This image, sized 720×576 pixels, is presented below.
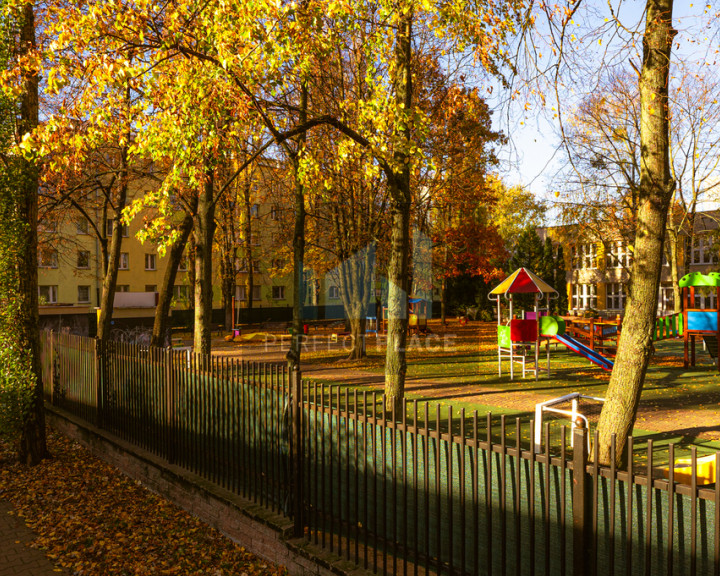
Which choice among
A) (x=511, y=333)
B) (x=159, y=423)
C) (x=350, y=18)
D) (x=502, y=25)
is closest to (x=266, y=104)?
(x=350, y=18)

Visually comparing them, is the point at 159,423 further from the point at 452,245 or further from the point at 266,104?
the point at 452,245

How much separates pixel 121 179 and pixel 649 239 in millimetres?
14791

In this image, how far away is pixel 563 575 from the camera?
360 cm

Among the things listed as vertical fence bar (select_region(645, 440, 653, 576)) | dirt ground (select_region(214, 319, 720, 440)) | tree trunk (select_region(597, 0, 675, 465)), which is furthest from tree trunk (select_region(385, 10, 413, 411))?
vertical fence bar (select_region(645, 440, 653, 576))

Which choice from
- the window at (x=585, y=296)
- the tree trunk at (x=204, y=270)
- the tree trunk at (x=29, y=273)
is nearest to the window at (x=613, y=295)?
the window at (x=585, y=296)

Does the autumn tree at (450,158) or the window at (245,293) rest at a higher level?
the autumn tree at (450,158)

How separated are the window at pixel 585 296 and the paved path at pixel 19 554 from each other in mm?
55827

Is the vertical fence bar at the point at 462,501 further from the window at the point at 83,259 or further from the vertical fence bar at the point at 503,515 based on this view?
the window at the point at 83,259

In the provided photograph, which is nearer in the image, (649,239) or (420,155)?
(649,239)

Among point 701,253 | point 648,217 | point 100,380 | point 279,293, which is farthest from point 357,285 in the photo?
point 701,253

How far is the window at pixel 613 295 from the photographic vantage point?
54.5 meters

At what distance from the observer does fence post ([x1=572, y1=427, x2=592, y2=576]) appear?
11.3ft

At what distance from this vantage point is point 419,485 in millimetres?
4598

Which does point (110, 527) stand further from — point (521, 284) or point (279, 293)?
point (279, 293)
